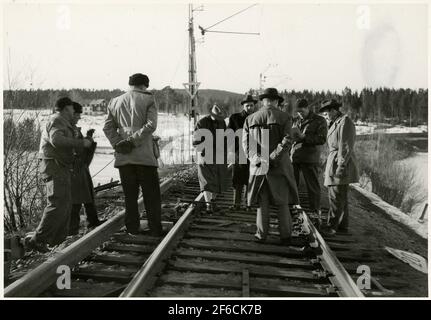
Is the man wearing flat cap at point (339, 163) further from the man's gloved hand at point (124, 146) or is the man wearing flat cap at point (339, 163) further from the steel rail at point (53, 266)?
the steel rail at point (53, 266)

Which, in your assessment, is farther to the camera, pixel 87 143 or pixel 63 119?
pixel 87 143

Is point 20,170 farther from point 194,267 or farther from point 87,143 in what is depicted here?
point 194,267

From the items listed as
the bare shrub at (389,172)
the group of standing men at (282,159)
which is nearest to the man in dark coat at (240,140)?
the group of standing men at (282,159)

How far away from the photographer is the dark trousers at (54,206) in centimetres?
471

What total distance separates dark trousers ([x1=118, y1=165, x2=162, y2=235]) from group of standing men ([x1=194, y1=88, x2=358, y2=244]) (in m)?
1.16

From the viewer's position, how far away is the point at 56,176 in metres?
4.78

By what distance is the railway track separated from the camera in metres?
3.52

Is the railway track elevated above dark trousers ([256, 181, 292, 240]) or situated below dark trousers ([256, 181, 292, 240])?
below

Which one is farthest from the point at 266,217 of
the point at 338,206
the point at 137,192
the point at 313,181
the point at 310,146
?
the point at 310,146

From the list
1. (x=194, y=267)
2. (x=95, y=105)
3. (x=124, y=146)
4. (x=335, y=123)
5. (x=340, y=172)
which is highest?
(x=95, y=105)

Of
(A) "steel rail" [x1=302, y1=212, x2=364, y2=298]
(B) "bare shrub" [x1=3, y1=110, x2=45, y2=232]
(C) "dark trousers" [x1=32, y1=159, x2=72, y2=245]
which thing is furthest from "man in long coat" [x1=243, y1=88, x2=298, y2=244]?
(B) "bare shrub" [x1=3, y1=110, x2=45, y2=232]

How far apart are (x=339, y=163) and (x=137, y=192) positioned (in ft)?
8.66

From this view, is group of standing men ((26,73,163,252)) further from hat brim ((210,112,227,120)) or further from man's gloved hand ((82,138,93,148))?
hat brim ((210,112,227,120))
